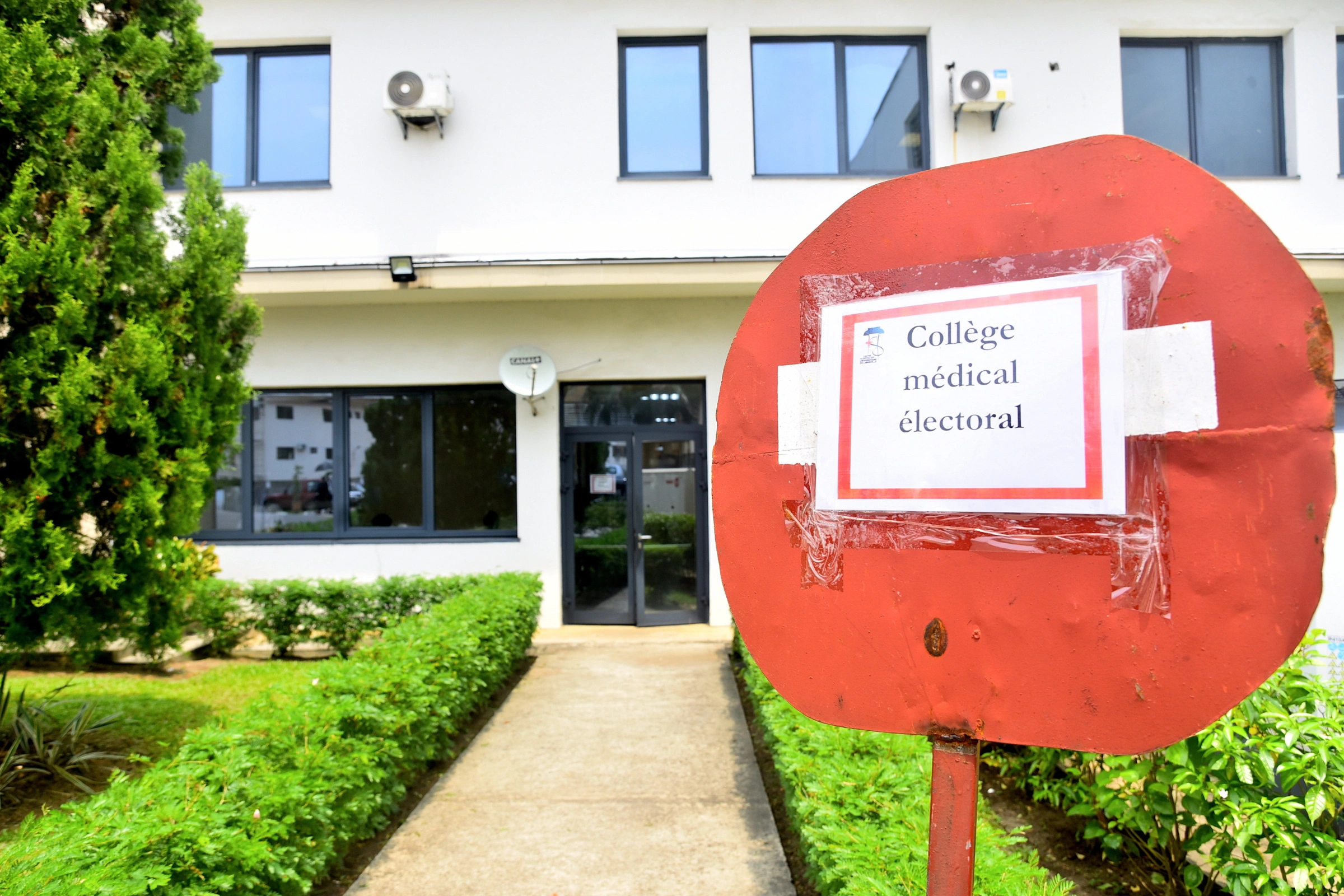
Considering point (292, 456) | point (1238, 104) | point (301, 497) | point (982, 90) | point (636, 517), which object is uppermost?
point (1238, 104)

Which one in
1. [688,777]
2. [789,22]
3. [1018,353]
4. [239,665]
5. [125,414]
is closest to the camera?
Answer: [1018,353]

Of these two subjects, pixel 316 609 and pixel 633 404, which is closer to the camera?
pixel 316 609

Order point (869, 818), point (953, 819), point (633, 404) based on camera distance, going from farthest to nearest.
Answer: point (633, 404), point (869, 818), point (953, 819)

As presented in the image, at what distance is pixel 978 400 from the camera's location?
1106mm

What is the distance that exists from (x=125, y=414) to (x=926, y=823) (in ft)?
13.6

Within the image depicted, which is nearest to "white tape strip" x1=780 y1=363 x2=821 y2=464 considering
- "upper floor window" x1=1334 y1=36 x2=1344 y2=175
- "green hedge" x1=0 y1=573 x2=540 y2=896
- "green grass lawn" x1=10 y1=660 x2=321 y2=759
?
"green hedge" x1=0 y1=573 x2=540 y2=896

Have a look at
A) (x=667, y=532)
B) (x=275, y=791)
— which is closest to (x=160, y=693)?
(x=275, y=791)

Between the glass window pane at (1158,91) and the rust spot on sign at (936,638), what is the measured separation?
34.8ft

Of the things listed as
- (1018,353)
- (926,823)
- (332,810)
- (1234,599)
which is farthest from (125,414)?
(1234,599)

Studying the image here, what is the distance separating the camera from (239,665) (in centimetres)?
791

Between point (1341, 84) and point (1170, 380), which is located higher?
point (1341, 84)

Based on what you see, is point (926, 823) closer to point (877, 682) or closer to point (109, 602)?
point (877, 682)

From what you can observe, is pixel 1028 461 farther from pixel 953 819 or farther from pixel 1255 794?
pixel 1255 794

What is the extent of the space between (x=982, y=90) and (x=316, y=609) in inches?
362
